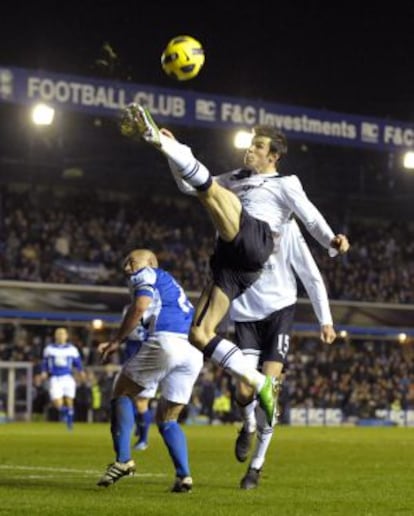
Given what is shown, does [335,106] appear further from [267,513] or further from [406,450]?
[267,513]

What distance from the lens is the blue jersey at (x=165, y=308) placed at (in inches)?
479

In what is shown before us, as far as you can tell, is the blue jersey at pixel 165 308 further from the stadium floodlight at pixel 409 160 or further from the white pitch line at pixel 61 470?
the stadium floodlight at pixel 409 160

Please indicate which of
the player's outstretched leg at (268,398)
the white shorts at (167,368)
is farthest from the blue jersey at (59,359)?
the player's outstretched leg at (268,398)

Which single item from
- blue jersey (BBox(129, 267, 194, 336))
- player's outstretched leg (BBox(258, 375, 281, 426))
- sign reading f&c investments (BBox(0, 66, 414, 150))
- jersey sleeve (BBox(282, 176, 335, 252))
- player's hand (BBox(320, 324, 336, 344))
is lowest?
player's outstretched leg (BBox(258, 375, 281, 426))

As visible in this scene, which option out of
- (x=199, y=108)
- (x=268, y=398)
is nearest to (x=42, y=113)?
(x=199, y=108)

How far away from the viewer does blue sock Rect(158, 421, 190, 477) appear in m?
11.0

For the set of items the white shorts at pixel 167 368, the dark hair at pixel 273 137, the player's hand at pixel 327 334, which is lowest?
the white shorts at pixel 167 368

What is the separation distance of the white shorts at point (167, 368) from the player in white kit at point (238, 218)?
2.74ft

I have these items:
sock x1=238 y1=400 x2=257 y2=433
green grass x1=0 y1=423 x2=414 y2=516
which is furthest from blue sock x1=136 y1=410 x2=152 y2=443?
sock x1=238 y1=400 x2=257 y2=433

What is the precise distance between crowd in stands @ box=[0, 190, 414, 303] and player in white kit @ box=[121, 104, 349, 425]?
31.7 m

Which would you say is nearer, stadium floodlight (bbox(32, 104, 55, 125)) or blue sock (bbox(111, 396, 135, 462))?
blue sock (bbox(111, 396, 135, 462))

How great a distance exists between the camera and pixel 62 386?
1216 inches

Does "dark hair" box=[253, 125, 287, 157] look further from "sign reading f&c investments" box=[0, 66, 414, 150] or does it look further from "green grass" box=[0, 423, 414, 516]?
"sign reading f&c investments" box=[0, 66, 414, 150]

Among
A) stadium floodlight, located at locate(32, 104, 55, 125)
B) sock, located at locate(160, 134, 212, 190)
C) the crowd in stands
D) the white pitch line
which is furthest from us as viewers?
the crowd in stands
